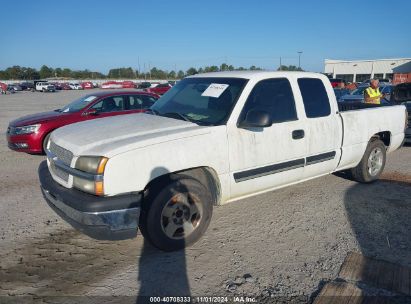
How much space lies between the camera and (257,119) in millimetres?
3664

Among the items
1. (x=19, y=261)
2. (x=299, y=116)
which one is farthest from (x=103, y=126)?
(x=299, y=116)

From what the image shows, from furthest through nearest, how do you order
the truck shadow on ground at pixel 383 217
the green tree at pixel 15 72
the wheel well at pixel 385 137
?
the green tree at pixel 15 72 → the wheel well at pixel 385 137 → the truck shadow on ground at pixel 383 217

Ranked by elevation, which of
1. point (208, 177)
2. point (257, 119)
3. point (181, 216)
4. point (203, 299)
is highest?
point (257, 119)

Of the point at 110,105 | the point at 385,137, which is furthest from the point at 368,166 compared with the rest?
the point at 110,105

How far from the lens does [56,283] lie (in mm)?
3066

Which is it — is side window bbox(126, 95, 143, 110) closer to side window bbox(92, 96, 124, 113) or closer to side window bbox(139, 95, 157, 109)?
side window bbox(139, 95, 157, 109)

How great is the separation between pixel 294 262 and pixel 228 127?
1.55m

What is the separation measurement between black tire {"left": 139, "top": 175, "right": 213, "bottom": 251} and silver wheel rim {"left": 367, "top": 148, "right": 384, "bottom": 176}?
3.37 meters

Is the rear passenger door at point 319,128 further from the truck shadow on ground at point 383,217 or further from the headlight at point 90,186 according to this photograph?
the headlight at point 90,186

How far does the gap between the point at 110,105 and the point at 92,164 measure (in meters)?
5.64

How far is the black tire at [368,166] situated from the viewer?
5.57m

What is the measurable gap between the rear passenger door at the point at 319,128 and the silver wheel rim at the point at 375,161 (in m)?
1.10

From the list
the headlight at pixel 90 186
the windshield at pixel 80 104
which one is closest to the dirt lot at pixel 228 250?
the headlight at pixel 90 186

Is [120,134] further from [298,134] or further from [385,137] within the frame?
[385,137]
